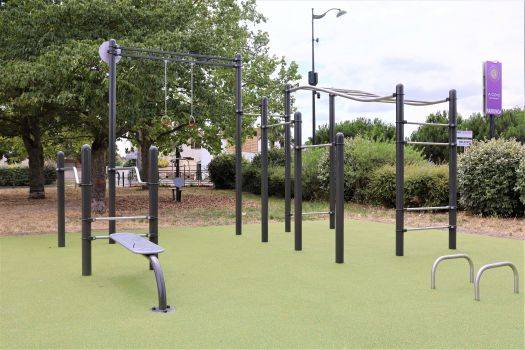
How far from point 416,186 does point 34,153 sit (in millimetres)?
11966

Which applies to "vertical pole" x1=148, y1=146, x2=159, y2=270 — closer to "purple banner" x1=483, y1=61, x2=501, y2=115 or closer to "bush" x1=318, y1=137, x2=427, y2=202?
"bush" x1=318, y1=137, x2=427, y2=202

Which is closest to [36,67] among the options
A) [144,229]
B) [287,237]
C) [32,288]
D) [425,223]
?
[144,229]

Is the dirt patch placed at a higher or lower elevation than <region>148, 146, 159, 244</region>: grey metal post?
lower

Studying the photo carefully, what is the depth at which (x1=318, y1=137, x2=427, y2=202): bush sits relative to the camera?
51.0ft

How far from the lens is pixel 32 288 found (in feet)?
16.7

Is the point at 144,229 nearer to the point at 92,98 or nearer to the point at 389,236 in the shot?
the point at 92,98

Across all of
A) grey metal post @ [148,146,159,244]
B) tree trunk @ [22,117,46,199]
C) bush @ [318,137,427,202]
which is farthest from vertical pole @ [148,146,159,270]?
tree trunk @ [22,117,46,199]

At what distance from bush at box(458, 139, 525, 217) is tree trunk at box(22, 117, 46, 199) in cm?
1231

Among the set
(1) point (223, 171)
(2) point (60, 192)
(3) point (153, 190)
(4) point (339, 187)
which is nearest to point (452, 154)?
(4) point (339, 187)

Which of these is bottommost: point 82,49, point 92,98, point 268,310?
point 268,310

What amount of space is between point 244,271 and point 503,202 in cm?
747

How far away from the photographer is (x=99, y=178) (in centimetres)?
1387

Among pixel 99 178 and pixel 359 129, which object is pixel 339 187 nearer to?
pixel 99 178

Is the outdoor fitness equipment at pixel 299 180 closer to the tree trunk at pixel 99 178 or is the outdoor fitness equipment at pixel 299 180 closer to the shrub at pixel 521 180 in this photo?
the shrub at pixel 521 180
